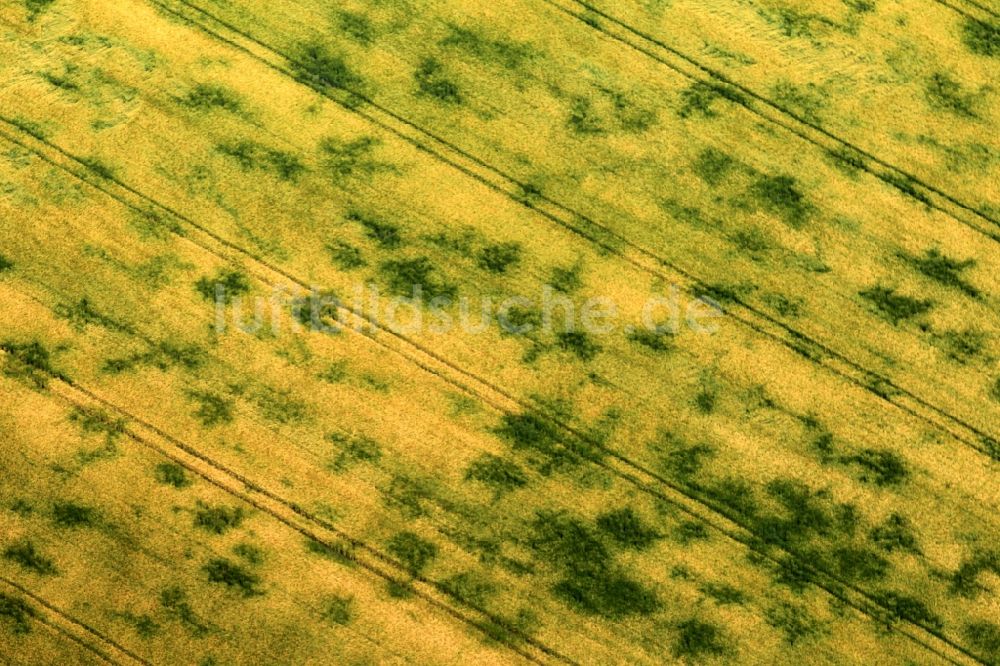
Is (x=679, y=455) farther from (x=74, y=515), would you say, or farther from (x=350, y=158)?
(x=74, y=515)

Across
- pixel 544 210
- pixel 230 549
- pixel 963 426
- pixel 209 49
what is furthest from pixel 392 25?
pixel 963 426

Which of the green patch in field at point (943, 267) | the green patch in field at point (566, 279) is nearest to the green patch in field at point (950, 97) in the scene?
the green patch in field at point (943, 267)

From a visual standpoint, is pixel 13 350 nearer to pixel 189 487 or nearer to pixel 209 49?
pixel 189 487

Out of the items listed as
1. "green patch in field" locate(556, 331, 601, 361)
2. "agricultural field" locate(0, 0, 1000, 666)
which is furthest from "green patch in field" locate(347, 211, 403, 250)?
"green patch in field" locate(556, 331, 601, 361)

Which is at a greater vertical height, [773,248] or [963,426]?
[773,248]

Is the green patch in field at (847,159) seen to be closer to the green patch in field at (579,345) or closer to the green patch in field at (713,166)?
the green patch in field at (713,166)
